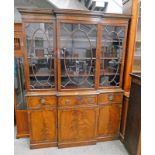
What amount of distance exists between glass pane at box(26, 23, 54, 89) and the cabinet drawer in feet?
0.53

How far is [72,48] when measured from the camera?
6.96ft

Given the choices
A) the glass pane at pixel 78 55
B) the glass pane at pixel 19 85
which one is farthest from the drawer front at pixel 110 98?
the glass pane at pixel 19 85

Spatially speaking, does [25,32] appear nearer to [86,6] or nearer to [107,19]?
[107,19]

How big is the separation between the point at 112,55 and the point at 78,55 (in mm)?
543

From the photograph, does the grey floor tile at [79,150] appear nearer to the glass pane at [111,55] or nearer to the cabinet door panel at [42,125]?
the cabinet door panel at [42,125]

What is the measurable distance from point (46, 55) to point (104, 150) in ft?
5.69

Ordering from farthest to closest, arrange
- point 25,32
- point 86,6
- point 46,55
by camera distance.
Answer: point 86,6, point 46,55, point 25,32

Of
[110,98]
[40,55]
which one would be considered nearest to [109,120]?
[110,98]

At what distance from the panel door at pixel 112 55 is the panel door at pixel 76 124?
525 mm

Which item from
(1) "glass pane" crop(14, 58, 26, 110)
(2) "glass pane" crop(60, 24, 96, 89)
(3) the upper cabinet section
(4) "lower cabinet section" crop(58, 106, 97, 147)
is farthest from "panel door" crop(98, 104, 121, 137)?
(1) "glass pane" crop(14, 58, 26, 110)

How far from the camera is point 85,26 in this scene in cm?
201

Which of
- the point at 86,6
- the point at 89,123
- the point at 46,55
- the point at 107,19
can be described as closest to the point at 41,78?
the point at 46,55

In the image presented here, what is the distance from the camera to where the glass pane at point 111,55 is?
7.01ft

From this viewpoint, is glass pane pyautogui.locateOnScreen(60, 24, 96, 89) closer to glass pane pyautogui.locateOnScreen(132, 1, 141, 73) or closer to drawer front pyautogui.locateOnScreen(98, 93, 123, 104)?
drawer front pyautogui.locateOnScreen(98, 93, 123, 104)
